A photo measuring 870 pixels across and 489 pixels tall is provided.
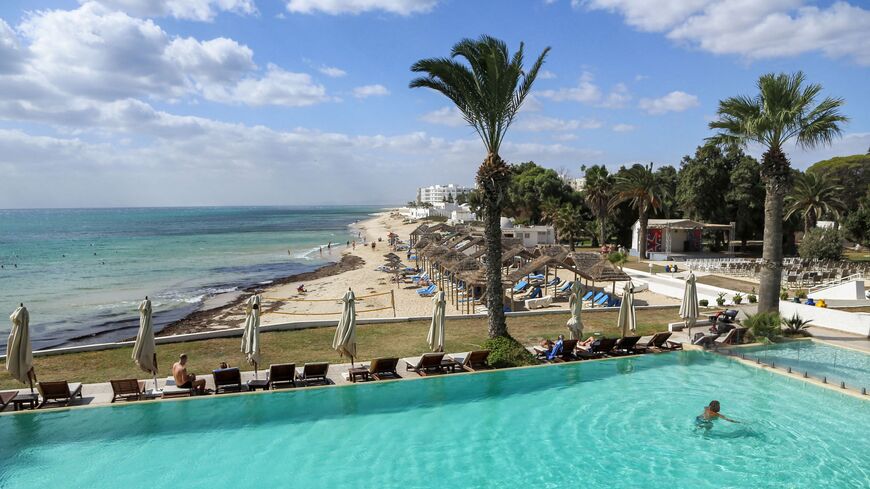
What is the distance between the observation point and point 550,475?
8.16 meters

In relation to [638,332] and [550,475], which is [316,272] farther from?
[550,475]

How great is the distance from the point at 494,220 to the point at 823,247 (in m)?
31.5

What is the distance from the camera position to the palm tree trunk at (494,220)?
13.2 m

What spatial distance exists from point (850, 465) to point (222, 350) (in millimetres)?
14454

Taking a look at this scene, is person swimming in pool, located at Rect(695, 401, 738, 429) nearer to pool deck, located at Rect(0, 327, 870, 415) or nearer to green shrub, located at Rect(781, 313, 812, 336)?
pool deck, located at Rect(0, 327, 870, 415)

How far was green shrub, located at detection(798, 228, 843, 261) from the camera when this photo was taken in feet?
110

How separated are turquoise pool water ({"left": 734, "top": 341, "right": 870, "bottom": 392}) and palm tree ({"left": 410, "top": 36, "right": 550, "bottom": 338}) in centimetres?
737

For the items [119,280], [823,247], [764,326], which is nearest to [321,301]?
[764,326]

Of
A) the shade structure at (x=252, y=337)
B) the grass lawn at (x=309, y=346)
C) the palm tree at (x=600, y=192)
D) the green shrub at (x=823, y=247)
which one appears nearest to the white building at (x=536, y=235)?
the palm tree at (x=600, y=192)

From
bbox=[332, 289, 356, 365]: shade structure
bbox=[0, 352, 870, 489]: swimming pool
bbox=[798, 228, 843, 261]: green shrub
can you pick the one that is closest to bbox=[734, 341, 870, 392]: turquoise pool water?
bbox=[0, 352, 870, 489]: swimming pool

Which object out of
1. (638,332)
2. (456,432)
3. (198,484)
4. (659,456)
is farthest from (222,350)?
(638,332)

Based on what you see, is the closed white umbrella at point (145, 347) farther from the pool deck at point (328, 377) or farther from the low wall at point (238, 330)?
the low wall at point (238, 330)

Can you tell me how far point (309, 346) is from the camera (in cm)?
1492

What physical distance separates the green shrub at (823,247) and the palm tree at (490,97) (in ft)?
100
